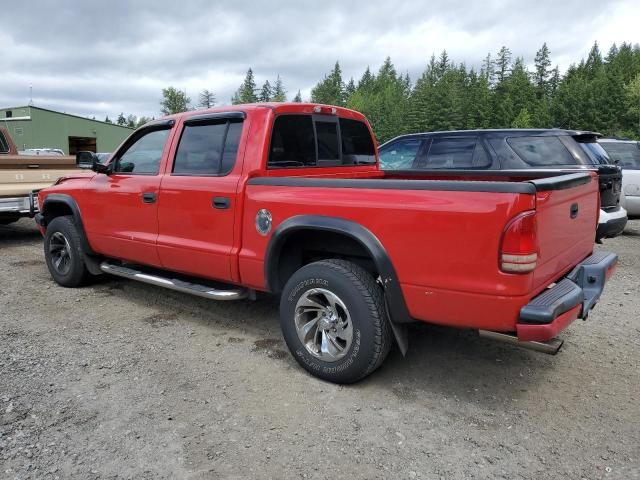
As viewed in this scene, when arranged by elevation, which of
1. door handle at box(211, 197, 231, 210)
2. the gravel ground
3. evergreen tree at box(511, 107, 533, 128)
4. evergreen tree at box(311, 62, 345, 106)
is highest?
evergreen tree at box(311, 62, 345, 106)

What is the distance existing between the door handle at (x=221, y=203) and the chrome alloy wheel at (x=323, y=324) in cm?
96

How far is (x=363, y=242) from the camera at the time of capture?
299 centimetres

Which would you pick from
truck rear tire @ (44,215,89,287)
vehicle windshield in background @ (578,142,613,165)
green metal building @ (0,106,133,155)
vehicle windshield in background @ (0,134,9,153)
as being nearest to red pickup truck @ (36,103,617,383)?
truck rear tire @ (44,215,89,287)

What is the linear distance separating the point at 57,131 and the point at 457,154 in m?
41.4

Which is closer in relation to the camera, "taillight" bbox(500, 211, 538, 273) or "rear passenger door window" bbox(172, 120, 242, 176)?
"taillight" bbox(500, 211, 538, 273)

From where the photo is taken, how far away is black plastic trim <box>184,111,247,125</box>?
3947mm

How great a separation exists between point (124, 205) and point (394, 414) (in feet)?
10.4

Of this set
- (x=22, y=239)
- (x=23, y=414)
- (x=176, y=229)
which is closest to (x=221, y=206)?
(x=176, y=229)

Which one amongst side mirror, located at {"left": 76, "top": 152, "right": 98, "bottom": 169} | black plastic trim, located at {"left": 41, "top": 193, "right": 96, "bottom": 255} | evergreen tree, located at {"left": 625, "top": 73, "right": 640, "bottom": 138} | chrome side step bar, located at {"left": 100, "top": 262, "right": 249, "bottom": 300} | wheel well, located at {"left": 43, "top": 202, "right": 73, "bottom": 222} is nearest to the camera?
chrome side step bar, located at {"left": 100, "top": 262, "right": 249, "bottom": 300}

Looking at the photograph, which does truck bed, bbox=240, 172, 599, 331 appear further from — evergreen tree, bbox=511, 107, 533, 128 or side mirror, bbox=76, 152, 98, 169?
evergreen tree, bbox=511, 107, 533, 128

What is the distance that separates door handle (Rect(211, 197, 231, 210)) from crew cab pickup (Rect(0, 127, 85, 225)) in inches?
180

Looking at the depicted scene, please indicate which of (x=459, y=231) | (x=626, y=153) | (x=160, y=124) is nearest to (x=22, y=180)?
(x=160, y=124)

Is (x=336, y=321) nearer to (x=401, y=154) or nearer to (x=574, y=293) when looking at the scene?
(x=574, y=293)

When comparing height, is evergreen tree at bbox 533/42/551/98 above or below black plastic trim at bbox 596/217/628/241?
above
